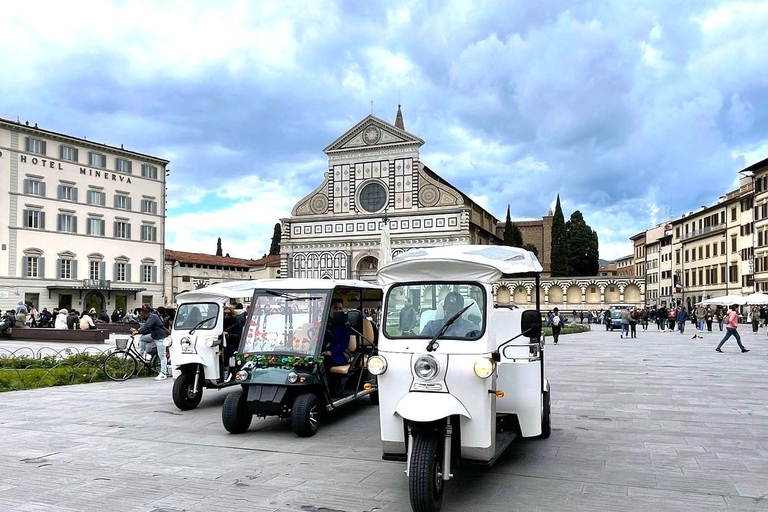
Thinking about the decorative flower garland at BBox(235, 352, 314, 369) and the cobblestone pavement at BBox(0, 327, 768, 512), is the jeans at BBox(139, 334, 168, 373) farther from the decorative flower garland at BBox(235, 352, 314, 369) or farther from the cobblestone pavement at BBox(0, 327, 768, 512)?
the decorative flower garland at BBox(235, 352, 314, 369)

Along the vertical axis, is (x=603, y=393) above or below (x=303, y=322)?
below

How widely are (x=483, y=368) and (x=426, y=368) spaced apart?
1.53ft

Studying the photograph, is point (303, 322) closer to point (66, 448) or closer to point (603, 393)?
point (66, 448)

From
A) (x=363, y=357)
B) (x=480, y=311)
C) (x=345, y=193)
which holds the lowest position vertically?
(x=363, y=357)

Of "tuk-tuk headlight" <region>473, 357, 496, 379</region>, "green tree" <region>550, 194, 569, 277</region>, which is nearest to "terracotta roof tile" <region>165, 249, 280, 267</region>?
"green tree" <region>550, 194, 569, 277</region>

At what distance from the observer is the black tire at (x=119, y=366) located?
565 inches

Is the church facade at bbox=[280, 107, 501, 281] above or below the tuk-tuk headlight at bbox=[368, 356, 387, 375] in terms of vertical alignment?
above

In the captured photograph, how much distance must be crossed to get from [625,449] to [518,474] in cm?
175

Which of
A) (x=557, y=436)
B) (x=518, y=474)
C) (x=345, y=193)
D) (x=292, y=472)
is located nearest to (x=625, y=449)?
(x=557, y=436)

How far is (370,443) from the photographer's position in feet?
26.3

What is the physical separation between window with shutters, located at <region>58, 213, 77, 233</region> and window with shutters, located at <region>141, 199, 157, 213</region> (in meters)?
6.34

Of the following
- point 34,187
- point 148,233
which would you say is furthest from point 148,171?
point 34,187

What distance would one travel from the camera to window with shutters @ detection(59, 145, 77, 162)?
51.6 metres

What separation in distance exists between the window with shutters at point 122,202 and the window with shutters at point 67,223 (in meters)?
3.98
